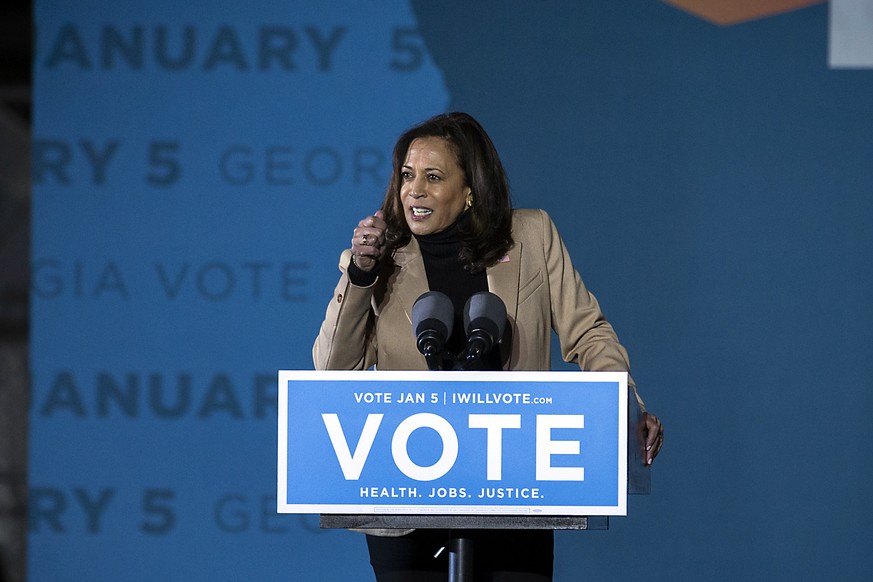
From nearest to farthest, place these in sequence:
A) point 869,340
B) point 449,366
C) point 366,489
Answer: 1. point 366,489
2. point 449,366
3. point 869,340

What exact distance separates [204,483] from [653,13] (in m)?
2.10

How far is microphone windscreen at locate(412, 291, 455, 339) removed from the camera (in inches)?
65.4

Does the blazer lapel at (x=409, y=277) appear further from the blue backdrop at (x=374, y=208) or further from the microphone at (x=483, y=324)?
the blue backdrop at (x=374, y=208)

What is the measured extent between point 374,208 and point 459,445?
215 cm

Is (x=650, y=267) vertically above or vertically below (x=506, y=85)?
below

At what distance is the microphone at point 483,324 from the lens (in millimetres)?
1630

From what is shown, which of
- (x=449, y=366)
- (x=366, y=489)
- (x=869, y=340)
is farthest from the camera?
(x=869, y=340)

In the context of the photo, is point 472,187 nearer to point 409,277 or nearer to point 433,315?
point 409,277

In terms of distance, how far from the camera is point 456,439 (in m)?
1.54

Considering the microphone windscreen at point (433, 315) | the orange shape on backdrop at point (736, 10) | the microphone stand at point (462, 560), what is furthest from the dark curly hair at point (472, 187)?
the orange shape on backdrop at point (736, 10)

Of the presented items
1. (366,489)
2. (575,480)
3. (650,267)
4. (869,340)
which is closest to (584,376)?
(575,480)

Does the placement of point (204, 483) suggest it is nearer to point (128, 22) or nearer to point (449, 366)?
point (128, 22)

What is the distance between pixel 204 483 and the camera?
3590 millimetres

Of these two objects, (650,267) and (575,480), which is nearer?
(575,480)
